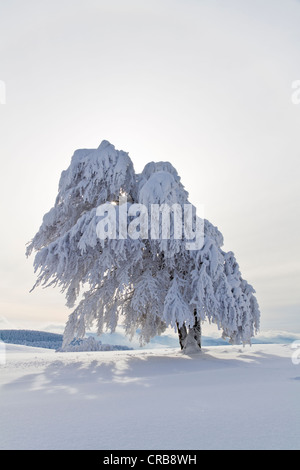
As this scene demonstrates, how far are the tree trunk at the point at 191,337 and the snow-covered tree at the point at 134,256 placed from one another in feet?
0.10

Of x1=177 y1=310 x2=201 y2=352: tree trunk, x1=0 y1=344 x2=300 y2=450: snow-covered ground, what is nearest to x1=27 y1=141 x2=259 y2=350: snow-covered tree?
x1=177 y1=310 x2=201 y2=352: tree trunk

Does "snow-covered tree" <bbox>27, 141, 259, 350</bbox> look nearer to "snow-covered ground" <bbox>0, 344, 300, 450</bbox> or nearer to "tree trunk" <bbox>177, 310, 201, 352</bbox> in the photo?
"tree trunk" <bbox>177, 310, 201, 352</bbox>

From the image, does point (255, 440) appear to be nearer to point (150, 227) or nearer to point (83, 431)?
point (83, 431)

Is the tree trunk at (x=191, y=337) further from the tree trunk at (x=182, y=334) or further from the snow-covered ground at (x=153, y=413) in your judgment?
the snow-covered ground at (x=153, y=413)

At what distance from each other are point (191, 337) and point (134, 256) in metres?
3.44

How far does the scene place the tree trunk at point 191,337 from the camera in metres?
9.40

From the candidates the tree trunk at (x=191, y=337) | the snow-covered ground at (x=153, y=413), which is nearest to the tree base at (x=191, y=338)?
the tree trunk at (x=191, y=337)

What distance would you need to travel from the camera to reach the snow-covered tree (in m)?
7.98

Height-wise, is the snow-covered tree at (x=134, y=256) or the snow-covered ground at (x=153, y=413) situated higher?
the snow-covered tree at (x=134, y=256)

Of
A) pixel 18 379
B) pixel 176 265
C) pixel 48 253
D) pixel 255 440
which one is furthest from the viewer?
pixel 176 265

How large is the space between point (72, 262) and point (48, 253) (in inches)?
31.5

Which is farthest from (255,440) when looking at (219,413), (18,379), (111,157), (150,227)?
(111,157)

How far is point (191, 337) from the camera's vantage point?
31.7ft
